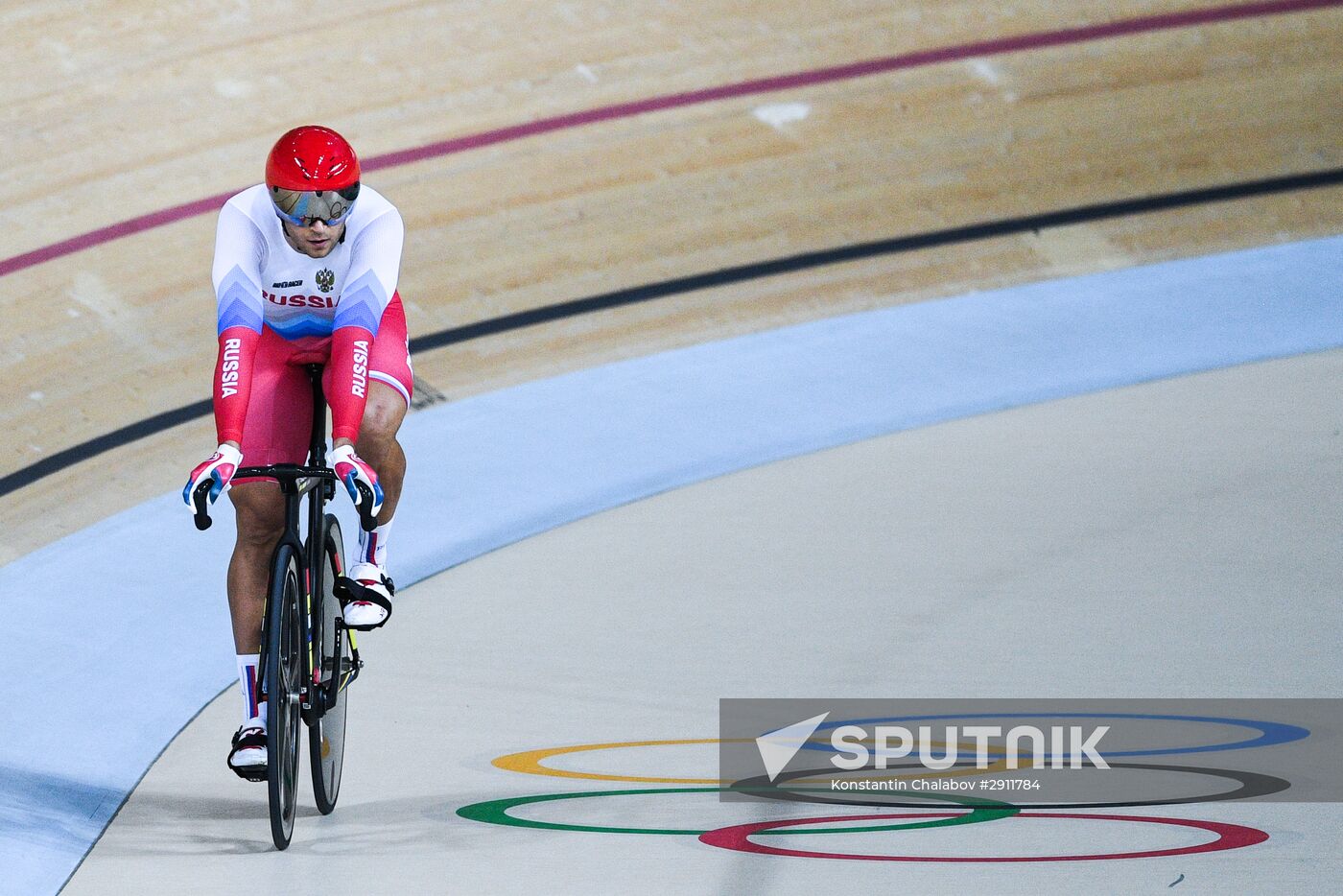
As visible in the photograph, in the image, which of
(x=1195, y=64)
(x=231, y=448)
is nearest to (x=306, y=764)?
(x=231, y=448)

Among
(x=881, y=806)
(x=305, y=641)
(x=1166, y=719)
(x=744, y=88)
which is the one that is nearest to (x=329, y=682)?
(x=305, y=641)

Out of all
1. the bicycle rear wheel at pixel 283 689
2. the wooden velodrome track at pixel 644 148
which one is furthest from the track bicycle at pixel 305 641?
the wooden velodrome track at pixel 644 148

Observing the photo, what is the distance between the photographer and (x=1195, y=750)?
3068mm

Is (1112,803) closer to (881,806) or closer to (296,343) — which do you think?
(881,806)

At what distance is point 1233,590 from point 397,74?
3.52m

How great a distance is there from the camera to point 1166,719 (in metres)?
3.22

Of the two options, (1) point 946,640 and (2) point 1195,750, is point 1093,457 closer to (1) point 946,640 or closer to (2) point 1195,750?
(1) point 946,640

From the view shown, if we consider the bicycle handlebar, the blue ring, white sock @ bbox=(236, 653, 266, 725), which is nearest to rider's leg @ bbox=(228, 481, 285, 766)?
white sock @ bbox=(236, 653, 266, 725)

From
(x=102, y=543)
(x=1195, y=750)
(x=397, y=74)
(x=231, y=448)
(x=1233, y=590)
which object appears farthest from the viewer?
(x=397, y=74)

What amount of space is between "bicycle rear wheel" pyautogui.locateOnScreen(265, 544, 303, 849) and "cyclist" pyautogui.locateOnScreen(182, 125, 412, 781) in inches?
2.2

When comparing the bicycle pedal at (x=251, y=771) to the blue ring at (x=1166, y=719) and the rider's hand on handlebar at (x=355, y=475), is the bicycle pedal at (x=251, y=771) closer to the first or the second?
the rider's hand on handlebar at (x=355, y=475)

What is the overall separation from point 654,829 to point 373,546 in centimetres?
61

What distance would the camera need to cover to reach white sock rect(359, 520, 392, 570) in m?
2.95

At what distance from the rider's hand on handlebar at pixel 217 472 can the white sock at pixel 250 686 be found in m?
0.33
